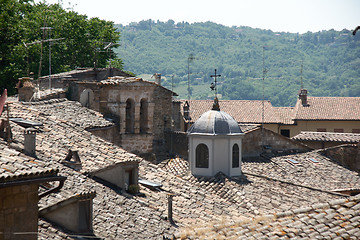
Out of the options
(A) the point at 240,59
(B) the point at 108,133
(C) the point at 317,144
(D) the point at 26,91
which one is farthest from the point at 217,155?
(A) the point at 240,59

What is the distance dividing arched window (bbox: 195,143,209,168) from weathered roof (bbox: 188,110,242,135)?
2.22ft

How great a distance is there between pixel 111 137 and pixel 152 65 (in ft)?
341

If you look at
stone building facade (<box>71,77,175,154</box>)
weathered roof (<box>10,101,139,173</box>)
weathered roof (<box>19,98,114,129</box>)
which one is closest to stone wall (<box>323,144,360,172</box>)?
stone building facade (<box>71,77,175,154</box>)

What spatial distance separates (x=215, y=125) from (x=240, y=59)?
128m

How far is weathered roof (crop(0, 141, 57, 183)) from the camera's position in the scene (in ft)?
37.2

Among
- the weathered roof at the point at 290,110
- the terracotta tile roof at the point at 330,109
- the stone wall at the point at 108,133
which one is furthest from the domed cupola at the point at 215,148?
the terracotta tile roof at the point at 330,109

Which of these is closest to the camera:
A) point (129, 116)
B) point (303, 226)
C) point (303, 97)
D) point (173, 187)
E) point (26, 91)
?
point (303, 226)

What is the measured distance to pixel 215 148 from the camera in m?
29.0

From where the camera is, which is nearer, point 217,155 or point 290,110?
point 217,155

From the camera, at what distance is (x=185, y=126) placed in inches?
2053

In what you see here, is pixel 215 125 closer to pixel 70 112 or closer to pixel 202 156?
pixel 202 156

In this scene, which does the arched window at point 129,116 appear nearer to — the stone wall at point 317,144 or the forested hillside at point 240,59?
the stone wall at point 317,144

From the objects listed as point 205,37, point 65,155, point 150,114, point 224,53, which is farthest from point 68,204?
point 205,37

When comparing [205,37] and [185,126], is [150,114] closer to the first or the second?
[185,126]
